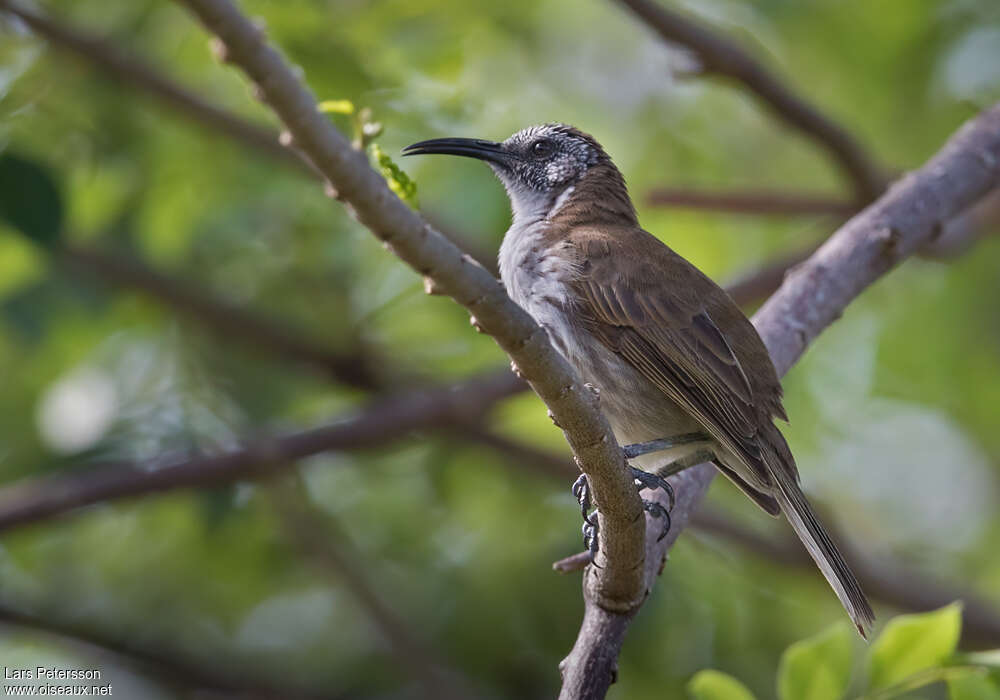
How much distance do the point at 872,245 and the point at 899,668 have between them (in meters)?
1.91

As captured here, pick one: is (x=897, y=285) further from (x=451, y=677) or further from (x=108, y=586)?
(x=108, y=586)

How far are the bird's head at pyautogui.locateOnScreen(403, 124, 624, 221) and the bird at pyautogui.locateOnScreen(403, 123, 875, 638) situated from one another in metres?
1.03

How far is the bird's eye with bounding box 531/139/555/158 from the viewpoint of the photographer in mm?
5852

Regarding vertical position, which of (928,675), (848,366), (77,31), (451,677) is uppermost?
(77,31)

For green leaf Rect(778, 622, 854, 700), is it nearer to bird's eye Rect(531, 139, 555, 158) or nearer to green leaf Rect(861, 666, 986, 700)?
green leaf Rect(861, 666, 986, 700)

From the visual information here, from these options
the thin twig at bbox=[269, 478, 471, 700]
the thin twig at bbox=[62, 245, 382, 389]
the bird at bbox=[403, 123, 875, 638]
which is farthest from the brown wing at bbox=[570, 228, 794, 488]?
the thin twig at bbox=[62, 245, 382, 389]

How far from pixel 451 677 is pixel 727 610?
1580 millimetres

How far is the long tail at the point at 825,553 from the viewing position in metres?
3.76

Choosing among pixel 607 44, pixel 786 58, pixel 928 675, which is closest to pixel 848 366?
pixel 786 58

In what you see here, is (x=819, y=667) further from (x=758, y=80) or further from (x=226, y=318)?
(x=226, y=318)

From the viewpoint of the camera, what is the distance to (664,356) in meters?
4.32

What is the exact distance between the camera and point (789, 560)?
21.3ft

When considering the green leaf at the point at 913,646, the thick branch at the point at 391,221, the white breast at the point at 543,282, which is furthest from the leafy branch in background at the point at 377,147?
the green leaf at the point at 913,646

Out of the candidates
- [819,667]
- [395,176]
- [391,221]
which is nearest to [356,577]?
[819,667]
